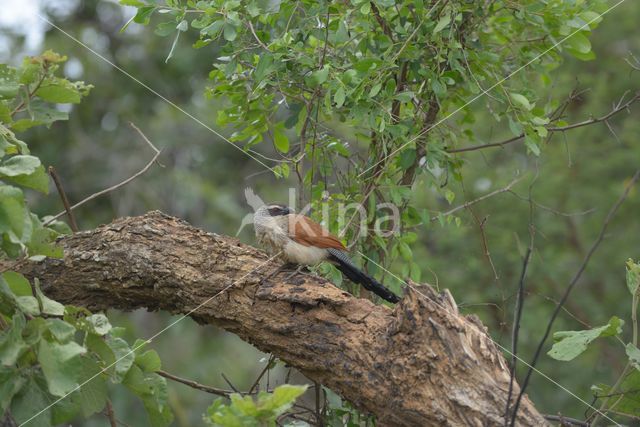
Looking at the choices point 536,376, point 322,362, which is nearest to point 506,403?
point 322,362

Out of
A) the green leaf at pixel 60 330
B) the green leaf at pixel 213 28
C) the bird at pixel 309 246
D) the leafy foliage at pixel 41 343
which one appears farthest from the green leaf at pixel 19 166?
the bird at pixel 309 246

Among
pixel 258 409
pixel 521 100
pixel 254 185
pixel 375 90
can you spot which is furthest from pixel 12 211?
pixel 254 185

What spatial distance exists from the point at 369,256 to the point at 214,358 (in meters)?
5.99

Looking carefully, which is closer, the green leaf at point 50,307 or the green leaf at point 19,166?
the green leaf at point 19,166

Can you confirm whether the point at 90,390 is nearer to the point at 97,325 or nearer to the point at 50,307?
the point at 97,325

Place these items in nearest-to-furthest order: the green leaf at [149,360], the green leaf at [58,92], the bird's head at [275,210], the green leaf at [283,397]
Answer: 1. the green leaf at [283,397]
2. the green leaf at [149,360]
3. the green leaf at [58,92]
4. the bird's head at [275,210]

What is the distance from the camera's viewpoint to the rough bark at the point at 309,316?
288cm

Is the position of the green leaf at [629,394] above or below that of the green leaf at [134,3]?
below

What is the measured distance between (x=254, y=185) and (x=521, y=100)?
21.8 ft

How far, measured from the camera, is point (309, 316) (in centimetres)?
331

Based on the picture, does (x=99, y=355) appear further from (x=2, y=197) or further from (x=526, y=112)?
(x=526, y=112)

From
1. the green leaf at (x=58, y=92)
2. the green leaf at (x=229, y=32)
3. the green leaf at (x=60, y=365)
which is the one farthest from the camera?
the green leaf at (x=229, y=32)

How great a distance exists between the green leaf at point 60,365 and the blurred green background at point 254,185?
4.76 metres

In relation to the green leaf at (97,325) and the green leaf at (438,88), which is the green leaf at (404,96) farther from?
the green leaf at (97,325)
